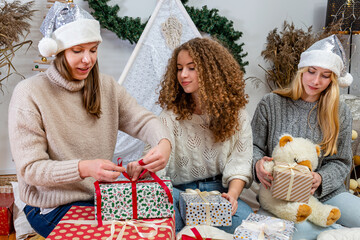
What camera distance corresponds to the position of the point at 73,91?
1.30 meters

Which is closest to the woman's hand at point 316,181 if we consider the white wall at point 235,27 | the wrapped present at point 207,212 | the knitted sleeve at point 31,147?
the wrapped present at point 207,212

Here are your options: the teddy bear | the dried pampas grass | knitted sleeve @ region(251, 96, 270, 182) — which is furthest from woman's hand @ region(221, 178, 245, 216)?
the dried pampas grass

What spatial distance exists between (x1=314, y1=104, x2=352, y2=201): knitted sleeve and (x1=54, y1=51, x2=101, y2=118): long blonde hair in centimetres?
114

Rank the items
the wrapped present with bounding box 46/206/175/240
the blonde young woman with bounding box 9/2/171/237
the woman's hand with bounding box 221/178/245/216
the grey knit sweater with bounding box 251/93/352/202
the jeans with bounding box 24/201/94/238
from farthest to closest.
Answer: the grey knit sweater with bounding box 251/93/352/202, the woman's hand with bounding box 221/178/245/216, the jeans with bounding box 24/201/94/238, the blonde young woman with bounding box 9/2/171/237, the wrapped present with bounding box 46/206/175/240

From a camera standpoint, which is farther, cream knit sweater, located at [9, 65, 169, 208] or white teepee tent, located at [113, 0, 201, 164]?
white teepee tent, located at [113, 0, 201, 164]

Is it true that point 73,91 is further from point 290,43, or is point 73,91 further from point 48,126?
point 290,43

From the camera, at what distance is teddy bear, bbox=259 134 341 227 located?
1.47m

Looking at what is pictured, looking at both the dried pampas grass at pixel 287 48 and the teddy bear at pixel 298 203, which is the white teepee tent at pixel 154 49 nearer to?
the dried pampas grass at pixel 287 48

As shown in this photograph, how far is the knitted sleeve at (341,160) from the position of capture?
65.8 inches

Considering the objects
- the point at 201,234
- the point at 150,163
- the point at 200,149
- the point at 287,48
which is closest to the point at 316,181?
the point at 200,149

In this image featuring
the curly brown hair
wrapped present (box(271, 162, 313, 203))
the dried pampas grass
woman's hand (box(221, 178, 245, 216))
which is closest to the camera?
wrapped present (box(271, 162, 313, 203))

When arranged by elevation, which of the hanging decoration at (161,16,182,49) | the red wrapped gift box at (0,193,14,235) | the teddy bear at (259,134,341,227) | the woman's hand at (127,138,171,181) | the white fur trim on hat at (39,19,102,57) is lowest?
the red wrapped gift box at (0,193,14,235)

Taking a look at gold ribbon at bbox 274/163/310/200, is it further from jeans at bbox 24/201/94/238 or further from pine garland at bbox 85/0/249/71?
pine garland at bbox 85/0/249/71

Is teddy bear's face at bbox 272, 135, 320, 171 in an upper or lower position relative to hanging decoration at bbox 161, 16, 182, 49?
lower
